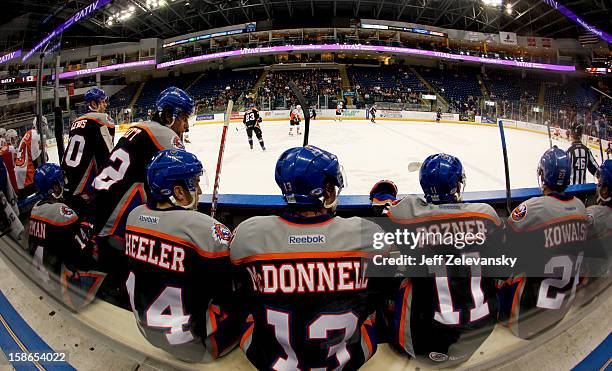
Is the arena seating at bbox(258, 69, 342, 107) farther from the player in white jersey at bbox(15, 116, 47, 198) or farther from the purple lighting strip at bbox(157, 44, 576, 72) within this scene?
the player in white jersey at bbox(15, 116, 47, 198)

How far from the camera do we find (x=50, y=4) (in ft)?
8.64

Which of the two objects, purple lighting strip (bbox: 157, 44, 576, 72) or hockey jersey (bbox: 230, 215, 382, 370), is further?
purple lighting strip (bbox: 157, 44, 576, 72)

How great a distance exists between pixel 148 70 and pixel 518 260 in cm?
1038

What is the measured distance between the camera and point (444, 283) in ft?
3.61

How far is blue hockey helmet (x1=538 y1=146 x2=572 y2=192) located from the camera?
1.43 meters

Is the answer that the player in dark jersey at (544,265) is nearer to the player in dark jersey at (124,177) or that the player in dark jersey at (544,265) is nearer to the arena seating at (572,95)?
the player in dark jersey at (124,177)

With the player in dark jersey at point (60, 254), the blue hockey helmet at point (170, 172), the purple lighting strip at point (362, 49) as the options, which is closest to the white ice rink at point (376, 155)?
the player in dark jersey at point (60, 254)

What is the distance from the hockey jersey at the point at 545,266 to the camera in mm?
1238

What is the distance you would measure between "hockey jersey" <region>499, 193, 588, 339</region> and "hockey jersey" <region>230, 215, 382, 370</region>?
2.57 feet

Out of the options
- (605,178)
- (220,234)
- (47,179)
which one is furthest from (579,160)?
(47,179)

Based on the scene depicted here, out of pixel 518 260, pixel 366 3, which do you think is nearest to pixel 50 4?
pixel 518 260

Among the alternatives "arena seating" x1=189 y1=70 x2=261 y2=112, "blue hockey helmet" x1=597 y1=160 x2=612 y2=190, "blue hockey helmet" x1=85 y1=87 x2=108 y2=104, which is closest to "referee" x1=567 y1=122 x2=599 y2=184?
"blue hockey helmet" x1=597 y1=160 x2=612 y2=190

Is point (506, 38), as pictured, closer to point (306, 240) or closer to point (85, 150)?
point (85, 150)

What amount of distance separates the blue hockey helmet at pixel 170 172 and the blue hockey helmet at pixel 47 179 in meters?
1.20
